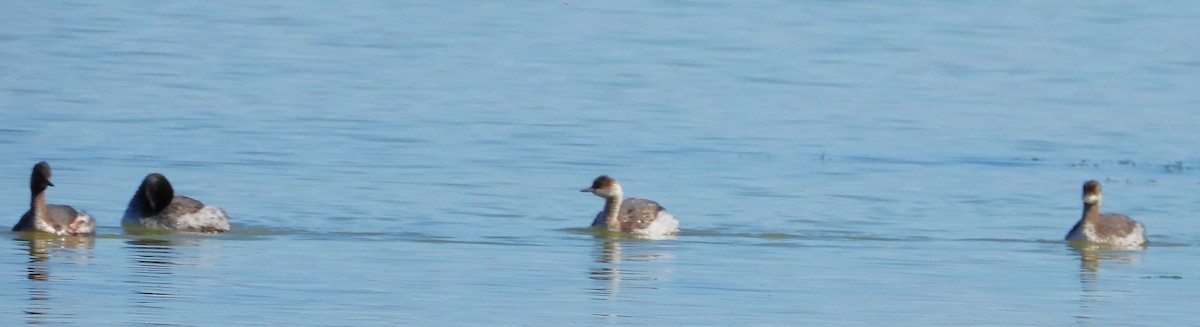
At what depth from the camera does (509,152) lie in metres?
25.0

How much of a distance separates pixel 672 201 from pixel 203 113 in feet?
32.0

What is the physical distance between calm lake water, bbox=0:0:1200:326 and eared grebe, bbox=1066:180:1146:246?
228 millimetres

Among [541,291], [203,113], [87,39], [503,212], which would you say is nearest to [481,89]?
[203,113]

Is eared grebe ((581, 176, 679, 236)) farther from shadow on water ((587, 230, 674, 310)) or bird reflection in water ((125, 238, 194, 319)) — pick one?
bird reflection in water ((125, 238, 194, 319))

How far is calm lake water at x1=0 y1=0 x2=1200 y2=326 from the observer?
13.5 m

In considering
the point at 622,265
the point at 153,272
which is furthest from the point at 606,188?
the point at 153,272

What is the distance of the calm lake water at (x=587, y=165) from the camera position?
44.2 feet

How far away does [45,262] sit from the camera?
14.6 metres

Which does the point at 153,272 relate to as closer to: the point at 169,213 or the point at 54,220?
the point at 54,220

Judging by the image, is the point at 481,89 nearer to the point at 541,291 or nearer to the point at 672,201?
the point at 672,201

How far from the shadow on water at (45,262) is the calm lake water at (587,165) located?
0.06 meters

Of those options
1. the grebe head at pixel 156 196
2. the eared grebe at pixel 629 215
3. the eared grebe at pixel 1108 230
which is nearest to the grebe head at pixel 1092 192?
the eared grebe at pixel 1108 230

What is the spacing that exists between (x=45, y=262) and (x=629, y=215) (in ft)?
17.7

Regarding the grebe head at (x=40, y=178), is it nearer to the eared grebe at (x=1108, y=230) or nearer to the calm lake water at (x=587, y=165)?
the calm lake water at (x=587, y=165)
